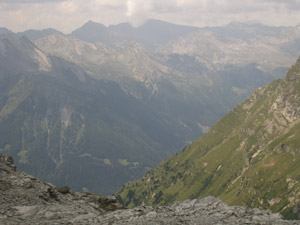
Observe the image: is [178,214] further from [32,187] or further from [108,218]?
[32,187]

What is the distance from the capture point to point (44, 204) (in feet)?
180

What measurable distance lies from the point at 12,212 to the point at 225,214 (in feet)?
111

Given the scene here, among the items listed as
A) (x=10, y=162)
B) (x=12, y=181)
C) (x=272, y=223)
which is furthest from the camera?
(x=10, y=162)

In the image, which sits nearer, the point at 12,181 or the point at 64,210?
the point at 64,210

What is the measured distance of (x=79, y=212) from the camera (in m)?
53.1

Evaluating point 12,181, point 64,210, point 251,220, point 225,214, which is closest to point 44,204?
point 64,210

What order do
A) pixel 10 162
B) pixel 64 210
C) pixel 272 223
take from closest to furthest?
pixel 272 223 < pixel 64 210 < pixel 10 162

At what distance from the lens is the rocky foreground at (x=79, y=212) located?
44.7 metres

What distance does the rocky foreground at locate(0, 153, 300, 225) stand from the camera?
44688 millimetres

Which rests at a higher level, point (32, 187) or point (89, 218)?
point (32, 187)

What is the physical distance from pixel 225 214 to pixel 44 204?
1257 inches

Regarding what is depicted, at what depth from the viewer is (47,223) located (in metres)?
44.2

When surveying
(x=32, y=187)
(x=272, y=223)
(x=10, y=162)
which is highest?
(x=10, y=162)

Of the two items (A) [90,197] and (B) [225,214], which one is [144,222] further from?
(A) [90,197]
